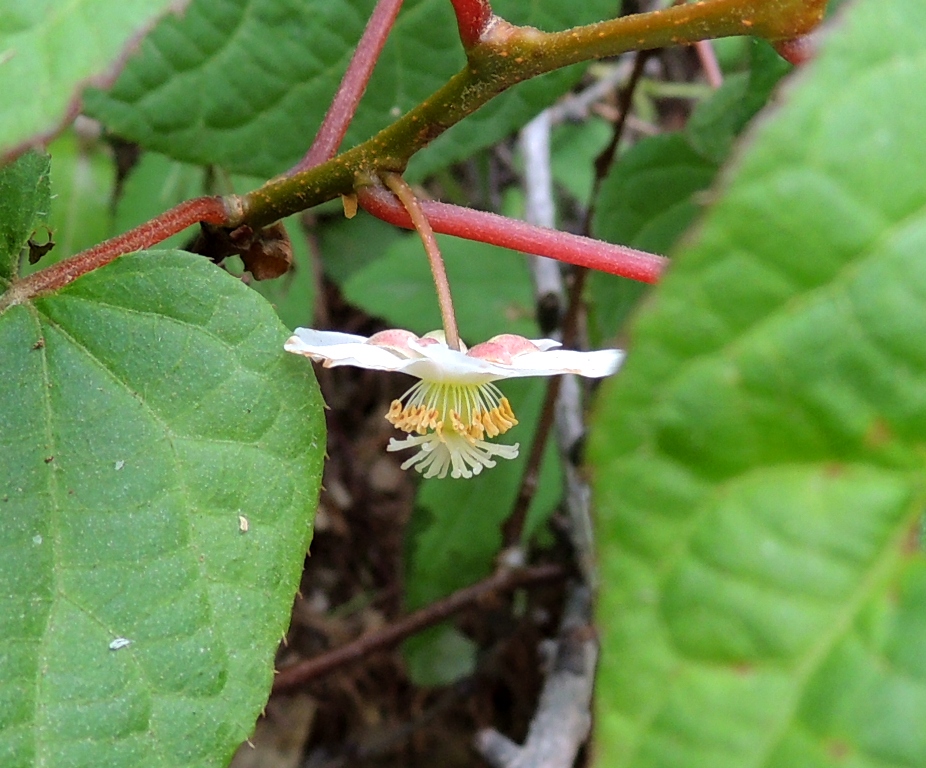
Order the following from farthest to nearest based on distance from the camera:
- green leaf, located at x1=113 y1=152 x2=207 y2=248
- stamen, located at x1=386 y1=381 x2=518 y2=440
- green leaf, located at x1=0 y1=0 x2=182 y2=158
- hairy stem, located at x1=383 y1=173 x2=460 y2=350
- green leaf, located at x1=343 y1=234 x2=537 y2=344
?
green leaf, located at x1=343 y1=234 x2=537 y2=344 < green leaf, located at x1=113 y1=152 x2=207 y2=248 < stamen, located at x1=386 y1=381 x2=518 y2=440 < hairy stem, located at x1=383 y1=173 x2=460 y2=350 < green leaf, located at x1=0 y1=0 x2=182 y2=158

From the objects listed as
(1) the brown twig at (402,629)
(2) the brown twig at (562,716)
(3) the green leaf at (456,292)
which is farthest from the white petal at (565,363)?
(3) the green leaf at (456,292)

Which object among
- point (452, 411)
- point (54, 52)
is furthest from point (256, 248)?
point (54, 52)

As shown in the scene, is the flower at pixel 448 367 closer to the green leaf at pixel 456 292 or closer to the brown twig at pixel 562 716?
the brown twig at pixel 562 716

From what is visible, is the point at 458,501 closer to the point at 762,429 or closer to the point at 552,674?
the point at 552,674

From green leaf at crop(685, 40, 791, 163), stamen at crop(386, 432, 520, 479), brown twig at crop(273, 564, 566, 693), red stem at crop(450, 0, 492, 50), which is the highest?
red stem at crop(450, 0, 492, 50)

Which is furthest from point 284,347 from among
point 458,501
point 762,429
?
point 458,501

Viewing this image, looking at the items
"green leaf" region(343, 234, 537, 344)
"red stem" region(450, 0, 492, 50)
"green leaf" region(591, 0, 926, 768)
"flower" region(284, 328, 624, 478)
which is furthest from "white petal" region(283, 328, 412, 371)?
"green leaf" region(343, 234, 537, 344)

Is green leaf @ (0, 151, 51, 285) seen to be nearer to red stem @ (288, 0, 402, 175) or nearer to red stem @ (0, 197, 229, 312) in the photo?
red stem @ (0, 197, 229, 312)

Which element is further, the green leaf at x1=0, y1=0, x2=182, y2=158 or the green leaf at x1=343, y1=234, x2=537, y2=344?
the green leaf at x1=343, y1=234, x2=537, y2=344
